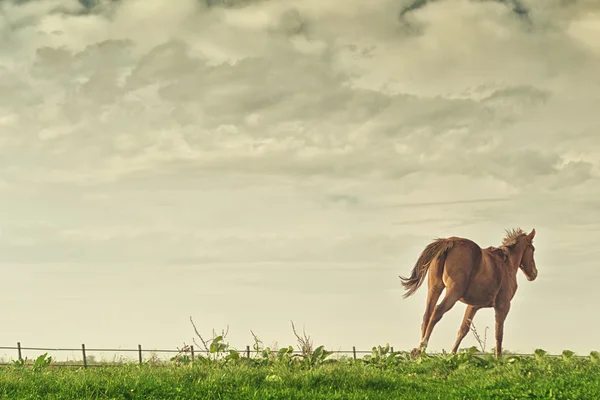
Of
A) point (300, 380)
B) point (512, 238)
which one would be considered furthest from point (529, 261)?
point (300, 380)

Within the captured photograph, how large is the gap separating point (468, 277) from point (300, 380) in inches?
380

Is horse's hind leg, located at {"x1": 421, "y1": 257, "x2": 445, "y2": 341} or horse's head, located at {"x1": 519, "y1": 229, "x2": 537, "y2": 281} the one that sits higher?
horse's head, located at {"x1": 519, "y1": 229, "x2": 537, "y2": 281}

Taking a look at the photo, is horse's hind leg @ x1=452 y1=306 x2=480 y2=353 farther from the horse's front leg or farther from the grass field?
the grass field

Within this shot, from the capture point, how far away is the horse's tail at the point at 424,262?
2269 cm

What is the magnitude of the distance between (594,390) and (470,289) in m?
9.09

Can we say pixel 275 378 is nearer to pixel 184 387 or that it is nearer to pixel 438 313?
pixel 184 387

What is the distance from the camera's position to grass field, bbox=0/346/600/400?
44.2 ft

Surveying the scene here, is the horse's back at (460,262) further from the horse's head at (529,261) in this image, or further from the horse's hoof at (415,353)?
the horse's head at (529,261)

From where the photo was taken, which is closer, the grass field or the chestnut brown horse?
the grass field

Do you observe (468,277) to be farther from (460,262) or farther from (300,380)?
(300,380)

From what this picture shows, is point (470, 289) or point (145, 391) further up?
point (470, 289)

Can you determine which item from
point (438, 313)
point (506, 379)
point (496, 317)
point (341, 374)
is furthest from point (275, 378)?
point (496, 317)

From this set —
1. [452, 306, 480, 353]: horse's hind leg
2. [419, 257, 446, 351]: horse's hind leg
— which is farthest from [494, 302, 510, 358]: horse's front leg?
[419, 257, 446, 351]: horse's hind leg

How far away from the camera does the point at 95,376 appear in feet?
49.0
